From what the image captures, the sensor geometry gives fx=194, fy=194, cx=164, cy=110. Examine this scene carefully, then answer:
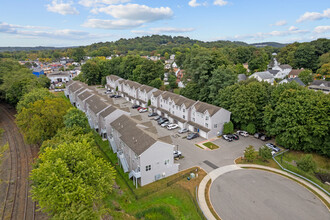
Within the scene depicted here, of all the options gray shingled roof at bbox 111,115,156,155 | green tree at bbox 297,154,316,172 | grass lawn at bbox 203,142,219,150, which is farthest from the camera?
grass lawn at bbox 203,142,219,150

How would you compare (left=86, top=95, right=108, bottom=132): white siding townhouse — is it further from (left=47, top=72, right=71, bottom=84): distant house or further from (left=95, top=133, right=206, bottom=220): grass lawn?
(left=47, top=72, right=71, bottom=84): distant house

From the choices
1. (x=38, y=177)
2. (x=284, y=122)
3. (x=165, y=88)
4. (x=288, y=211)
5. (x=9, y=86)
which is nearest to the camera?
(x=38, y=177)

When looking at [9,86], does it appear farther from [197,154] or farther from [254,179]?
[254,179]

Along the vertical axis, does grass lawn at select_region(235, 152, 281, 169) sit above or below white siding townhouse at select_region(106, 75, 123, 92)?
below

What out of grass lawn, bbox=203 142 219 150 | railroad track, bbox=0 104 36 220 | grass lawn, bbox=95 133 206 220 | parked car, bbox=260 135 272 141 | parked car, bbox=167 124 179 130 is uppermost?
parked car, bbox=167 124 179 130

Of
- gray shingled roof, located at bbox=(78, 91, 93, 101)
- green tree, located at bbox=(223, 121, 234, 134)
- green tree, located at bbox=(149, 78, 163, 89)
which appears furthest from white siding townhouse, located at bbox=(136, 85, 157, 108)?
green tree, located at bbox=(223, 121, 234, 134)

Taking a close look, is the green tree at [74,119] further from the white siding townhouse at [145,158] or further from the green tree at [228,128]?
the green tree at [228,128]

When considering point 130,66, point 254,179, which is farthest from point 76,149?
point 130,66
